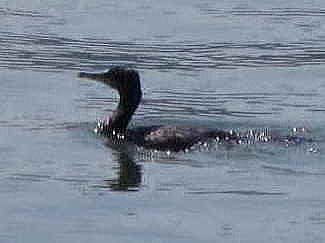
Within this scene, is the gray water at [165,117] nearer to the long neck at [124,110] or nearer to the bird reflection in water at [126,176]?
the bird reflection in water at [126,176]

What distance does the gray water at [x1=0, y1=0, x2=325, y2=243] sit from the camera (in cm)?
1448

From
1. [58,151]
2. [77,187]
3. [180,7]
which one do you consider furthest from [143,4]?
[77,187]

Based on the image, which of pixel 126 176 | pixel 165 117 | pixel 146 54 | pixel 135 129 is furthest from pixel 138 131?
pixel 146 54

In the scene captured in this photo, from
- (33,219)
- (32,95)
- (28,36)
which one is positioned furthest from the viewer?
(28,36)

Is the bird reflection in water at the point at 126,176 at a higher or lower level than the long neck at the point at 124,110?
lower

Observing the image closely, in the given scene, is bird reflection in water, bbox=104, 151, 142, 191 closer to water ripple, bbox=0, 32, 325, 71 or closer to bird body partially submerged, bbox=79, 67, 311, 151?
bird body partially submerged, bbox=79, 67, 311, 151

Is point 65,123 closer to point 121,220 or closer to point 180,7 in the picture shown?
point 121,220

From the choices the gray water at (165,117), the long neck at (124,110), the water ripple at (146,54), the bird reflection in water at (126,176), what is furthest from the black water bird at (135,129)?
the water ripple at (146,54)

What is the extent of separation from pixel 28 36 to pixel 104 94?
11.8 ft

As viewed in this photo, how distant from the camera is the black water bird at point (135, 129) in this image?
17.7 meters

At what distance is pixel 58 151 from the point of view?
57.2 ft

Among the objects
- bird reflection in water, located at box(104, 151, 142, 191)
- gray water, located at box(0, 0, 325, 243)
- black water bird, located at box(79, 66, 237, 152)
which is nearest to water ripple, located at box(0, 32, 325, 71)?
gray water, located at box(0, 0, 325, 243)

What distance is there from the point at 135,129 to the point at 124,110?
469mm

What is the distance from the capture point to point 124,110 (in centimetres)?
1906
